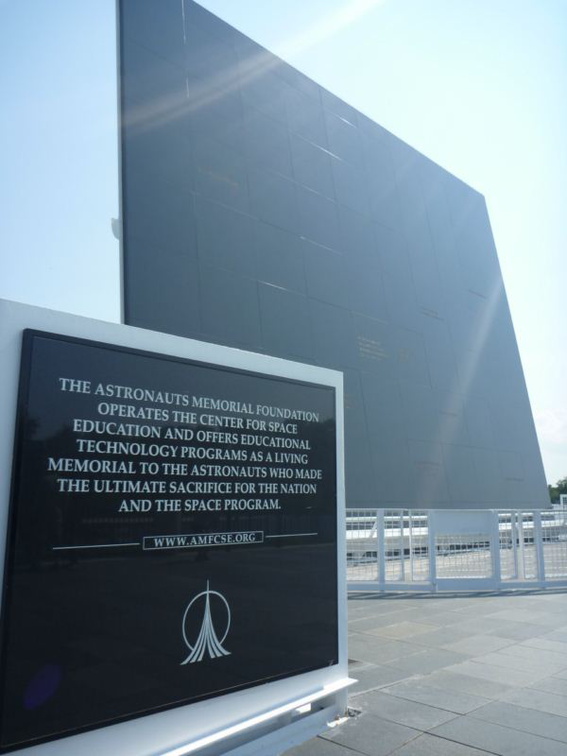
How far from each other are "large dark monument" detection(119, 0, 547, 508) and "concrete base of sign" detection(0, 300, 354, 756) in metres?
7.51

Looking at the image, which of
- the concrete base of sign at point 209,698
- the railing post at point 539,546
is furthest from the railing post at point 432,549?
the concrete base of sign at point 209,698

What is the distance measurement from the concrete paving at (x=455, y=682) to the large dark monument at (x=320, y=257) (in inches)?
258

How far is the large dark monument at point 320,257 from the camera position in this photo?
12.9 metres

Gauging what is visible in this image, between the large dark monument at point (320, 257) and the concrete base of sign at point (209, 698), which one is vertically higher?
the large dark monument at point (320, 257)

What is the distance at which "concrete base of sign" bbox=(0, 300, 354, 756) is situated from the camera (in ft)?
10.3

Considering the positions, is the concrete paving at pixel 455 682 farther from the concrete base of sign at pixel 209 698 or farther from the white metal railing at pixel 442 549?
the white metal railing at pixel 442 549

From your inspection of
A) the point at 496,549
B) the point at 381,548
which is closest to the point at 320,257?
the point at 381,548

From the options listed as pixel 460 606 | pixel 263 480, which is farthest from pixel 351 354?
pixel 263 480

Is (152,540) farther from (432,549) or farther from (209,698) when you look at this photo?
(432,549)

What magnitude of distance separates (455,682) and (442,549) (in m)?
5.32

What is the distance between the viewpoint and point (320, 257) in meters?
16.8

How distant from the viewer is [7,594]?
2.97 m

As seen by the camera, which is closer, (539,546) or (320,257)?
(539,546)

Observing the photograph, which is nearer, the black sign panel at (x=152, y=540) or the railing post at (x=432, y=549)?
the black sign panel at (x=152, y=540)
